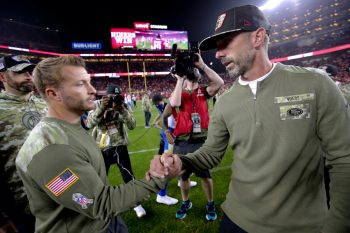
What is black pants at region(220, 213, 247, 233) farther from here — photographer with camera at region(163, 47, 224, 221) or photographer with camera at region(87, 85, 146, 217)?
photographer with camera at region(87, 85, 146, 217)

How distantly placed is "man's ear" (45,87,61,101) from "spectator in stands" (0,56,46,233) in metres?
1.33

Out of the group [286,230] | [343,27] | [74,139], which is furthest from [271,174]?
[343,27]

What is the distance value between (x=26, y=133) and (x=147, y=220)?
8.09 feet

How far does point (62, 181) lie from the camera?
54.2 inches

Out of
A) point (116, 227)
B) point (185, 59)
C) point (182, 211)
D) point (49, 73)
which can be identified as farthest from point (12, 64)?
point (182, 211)

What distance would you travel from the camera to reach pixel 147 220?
3.98 meters

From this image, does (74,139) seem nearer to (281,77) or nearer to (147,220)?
(281,77)

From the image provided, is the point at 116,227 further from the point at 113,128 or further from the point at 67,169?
the point at 113,128

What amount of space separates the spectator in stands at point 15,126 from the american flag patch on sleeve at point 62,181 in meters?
1.34

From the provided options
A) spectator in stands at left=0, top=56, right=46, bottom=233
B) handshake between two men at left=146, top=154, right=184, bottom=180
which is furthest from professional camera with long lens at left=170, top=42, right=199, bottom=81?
spectator in stands at left=0, top=56, right=46, bottom=233

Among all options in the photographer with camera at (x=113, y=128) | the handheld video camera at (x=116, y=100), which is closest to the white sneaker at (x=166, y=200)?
the photographer with camera at (x=113, y=128)

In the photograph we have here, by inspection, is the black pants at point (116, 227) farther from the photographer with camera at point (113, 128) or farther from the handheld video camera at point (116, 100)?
the handheld video camera at point (116, 100)

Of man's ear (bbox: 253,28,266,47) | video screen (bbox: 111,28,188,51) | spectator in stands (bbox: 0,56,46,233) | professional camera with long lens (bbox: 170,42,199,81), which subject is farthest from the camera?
video screen (bbox: 111,28,188,51)

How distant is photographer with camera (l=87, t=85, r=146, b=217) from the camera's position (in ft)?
14.0
